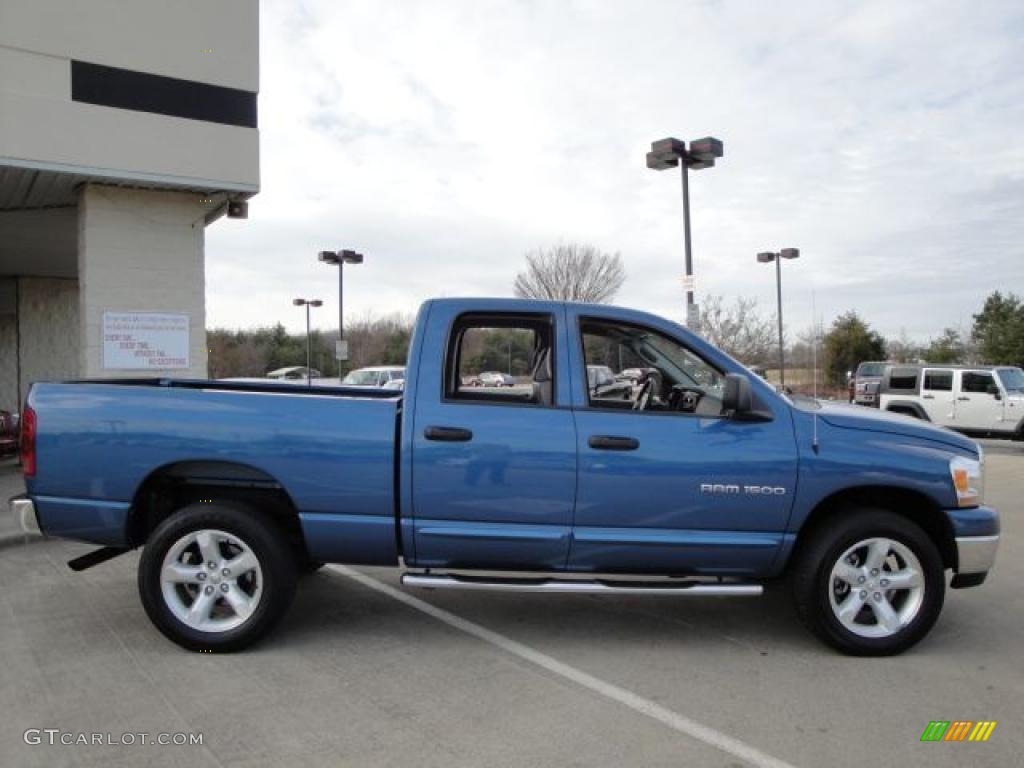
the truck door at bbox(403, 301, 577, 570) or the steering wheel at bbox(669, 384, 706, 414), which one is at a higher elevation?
the steering wheel at bbox(669, 384, 706, 414)

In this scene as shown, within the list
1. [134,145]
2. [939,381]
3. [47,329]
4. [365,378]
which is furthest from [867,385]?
[47,329]

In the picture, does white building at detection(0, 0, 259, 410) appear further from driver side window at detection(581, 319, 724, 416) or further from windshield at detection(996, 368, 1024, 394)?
windshield at detection(996, 368, 1024, 394)

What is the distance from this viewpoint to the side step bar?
4297 millimetres

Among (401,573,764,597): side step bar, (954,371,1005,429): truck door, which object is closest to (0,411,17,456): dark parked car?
(401,573,764,597): side step bar

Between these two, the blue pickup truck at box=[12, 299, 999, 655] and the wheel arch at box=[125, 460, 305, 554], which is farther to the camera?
the wheel arch at box=[125, 460, 305, 554]

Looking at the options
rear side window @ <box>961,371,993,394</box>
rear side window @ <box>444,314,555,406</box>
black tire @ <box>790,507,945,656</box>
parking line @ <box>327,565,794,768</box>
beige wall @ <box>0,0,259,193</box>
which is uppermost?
beige wall @ <box>0,0,259,193</box>

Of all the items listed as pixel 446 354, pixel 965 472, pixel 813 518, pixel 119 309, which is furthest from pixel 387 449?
pixel 119 309

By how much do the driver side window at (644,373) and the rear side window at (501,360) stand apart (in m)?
0.27

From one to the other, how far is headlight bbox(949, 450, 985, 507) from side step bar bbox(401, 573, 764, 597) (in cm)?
127

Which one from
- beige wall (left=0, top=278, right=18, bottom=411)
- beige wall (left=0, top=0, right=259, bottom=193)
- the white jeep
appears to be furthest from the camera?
the white jeep

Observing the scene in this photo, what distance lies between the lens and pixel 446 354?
4609 millimetres

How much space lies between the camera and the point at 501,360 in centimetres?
529

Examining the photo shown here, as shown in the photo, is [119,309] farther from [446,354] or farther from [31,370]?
[31,370]

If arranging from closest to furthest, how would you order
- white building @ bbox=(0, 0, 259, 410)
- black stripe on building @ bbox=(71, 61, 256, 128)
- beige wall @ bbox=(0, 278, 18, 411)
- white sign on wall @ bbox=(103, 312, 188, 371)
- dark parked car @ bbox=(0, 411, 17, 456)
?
white building @ bbox=(0, 0, 259, 410) < black stripe on building @ bbox=(71, 61, 256, 128) < white sign on wall @ bbox=(103, 312, 188, 371) < dark parked car @ bbox=(0, 411, 17, 456) < beige wall @ bbox=(0, 278, 18, 411)
